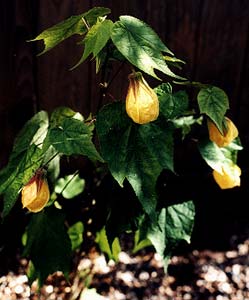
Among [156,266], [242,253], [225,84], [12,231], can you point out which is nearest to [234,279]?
[242,253]

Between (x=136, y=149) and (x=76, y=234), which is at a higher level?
(x=136, y=149)

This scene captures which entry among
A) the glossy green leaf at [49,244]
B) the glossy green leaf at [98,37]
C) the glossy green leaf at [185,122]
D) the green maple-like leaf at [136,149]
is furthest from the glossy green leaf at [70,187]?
the glossy green leaf at [98,37]

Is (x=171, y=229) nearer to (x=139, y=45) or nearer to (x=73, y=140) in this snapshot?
(x=73, y=140)

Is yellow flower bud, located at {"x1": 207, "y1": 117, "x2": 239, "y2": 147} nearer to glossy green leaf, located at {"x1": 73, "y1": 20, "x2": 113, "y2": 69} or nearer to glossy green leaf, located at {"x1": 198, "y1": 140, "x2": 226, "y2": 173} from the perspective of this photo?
glossy green leaf, located at {"x1": 198, "y1": 140, "x2": 226, "y2": 173}

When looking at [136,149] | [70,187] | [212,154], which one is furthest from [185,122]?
[70,187]

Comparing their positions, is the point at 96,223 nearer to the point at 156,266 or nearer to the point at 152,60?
the point at 156,266

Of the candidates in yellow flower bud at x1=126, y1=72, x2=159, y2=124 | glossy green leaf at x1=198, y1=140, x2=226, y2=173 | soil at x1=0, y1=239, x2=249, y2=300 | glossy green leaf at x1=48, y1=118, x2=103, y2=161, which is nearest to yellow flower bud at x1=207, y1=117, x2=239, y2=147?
glossy green leaf at x1=198, y1=140, x2=226, y2=173
